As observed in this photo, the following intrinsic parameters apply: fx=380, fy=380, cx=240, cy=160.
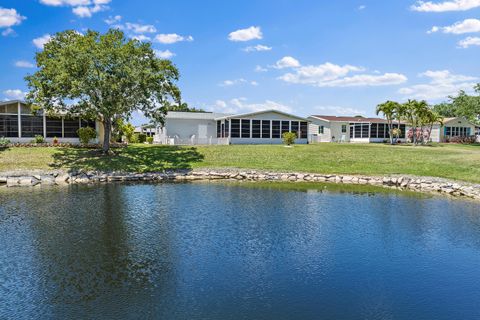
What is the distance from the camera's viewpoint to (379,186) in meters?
27.9

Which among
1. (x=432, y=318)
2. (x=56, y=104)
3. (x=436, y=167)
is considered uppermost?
(x=56, y=104)

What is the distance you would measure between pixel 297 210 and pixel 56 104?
1003 inches

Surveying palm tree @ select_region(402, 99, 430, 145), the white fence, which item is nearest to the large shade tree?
the white fence

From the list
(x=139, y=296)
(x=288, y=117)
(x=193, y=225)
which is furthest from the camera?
(x=288, y=117)

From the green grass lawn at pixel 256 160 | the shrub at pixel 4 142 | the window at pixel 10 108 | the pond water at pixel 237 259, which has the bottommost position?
the pond water at pixel 237 259

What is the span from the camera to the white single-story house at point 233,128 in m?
48.2

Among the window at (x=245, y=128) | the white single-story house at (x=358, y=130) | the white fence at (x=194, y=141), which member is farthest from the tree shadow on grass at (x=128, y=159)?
the white single-story house at (x=358, y=130)

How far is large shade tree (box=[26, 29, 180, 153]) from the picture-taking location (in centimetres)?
3122

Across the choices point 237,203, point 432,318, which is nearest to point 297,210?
point 237,203

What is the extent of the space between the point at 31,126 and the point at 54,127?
2.22 m

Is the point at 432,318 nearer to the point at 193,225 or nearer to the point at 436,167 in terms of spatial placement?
the point at 193,225

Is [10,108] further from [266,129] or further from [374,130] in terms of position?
[374,130]

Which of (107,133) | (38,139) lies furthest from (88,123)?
(107,133)

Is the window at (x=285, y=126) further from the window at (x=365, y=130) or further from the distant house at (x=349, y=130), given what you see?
the window at (x=365, y=130)
